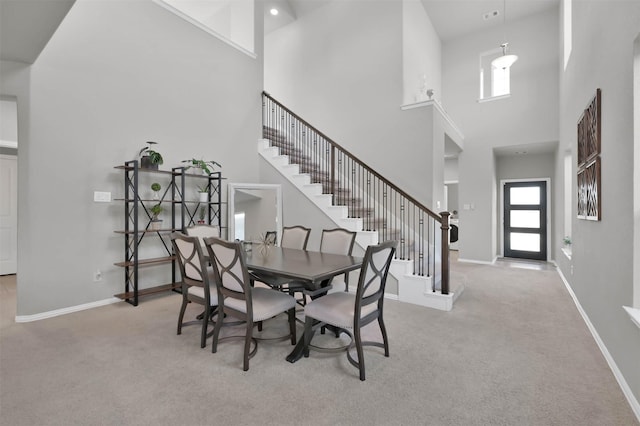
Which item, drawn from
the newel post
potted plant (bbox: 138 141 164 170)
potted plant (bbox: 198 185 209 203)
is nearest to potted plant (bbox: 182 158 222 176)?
potted plant (bbox: 198 185 209 203)

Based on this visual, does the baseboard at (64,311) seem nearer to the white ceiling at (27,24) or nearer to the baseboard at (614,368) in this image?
the white ceiling at (27,24)

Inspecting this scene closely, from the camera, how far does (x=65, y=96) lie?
3441mm

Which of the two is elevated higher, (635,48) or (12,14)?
(12,14)

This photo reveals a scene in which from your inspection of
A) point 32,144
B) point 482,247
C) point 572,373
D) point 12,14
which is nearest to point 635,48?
point 572,373

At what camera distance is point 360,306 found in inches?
87.2

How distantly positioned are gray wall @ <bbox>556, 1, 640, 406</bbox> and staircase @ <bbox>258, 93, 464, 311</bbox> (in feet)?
4.51

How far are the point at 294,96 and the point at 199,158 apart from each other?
11.0 feet

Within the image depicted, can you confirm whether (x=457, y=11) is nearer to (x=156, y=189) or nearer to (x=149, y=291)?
(x=156, y=189)

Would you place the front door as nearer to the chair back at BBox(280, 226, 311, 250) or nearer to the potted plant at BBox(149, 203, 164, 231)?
the chair back at BBox(280, 226, 311, 250)

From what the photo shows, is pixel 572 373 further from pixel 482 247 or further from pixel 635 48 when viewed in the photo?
pixel 482 247

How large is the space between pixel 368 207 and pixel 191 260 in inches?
144

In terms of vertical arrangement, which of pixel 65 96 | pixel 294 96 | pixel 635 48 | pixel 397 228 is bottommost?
pixel 397 228

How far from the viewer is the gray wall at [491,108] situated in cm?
648

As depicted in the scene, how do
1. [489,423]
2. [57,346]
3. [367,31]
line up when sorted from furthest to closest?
[367,31]
[57,346]
[489,423]
